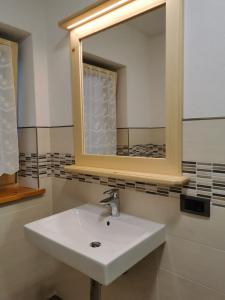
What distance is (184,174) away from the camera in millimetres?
1002

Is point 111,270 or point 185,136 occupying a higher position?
point 185,136

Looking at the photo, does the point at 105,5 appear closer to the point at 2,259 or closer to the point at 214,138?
the point at 214,138

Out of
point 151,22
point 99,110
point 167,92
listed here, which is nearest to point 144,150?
point 167,92

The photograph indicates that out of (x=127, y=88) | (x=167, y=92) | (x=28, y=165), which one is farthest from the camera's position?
(x=28, y=165)

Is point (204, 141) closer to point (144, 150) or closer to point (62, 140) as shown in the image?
point (144, 150)

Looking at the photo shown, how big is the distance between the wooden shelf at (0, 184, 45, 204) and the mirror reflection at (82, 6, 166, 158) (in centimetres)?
53

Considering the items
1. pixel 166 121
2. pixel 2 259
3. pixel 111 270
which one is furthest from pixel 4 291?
pixel 166 121

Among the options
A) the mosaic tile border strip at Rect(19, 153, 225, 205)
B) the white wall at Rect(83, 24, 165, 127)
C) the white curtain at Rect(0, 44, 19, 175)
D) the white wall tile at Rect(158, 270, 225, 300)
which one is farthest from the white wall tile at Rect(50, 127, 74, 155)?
the white wall tile at Rect(158, 270, 225, 300)

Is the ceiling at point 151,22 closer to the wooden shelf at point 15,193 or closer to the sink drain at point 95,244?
the sink drain at point 95,244

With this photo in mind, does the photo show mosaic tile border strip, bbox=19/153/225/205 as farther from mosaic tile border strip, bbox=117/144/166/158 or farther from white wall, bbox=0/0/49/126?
white wall, bbox=0/0/49/126

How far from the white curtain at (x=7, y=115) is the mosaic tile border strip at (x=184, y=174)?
0.16 meters

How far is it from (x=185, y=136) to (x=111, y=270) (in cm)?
63

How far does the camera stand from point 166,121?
3.43 feet

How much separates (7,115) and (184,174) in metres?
1.27
